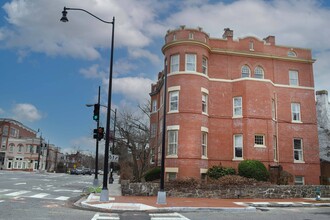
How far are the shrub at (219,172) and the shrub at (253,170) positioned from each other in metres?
0.71

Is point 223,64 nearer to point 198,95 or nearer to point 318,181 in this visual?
point 198,95

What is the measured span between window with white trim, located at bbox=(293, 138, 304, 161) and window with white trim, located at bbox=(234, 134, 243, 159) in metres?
5.41

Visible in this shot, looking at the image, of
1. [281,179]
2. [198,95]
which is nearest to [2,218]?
[198,95]

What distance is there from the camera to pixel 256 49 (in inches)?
1209

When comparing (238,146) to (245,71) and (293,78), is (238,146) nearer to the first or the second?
(245,71)

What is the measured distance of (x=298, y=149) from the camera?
3038cm

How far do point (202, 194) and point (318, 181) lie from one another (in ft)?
43.9

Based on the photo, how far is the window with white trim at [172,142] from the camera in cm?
2662

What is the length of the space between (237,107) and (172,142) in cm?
668

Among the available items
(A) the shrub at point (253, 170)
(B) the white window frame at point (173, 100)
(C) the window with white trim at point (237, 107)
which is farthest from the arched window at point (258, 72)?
(A) the shrub at point (253, 170)

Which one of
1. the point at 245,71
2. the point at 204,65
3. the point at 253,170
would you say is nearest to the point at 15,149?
the point at 204,65

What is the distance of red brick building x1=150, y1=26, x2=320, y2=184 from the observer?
26953mm

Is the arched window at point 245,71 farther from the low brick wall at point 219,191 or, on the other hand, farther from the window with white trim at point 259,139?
the low brick wall at point 219,191

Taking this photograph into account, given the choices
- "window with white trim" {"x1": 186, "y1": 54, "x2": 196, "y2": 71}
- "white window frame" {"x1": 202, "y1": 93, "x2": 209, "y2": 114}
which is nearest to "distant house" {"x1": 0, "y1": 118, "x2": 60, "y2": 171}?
"white window frame" {"x1": 202, "y1": 93, "x2": 209, "y2": 114}
